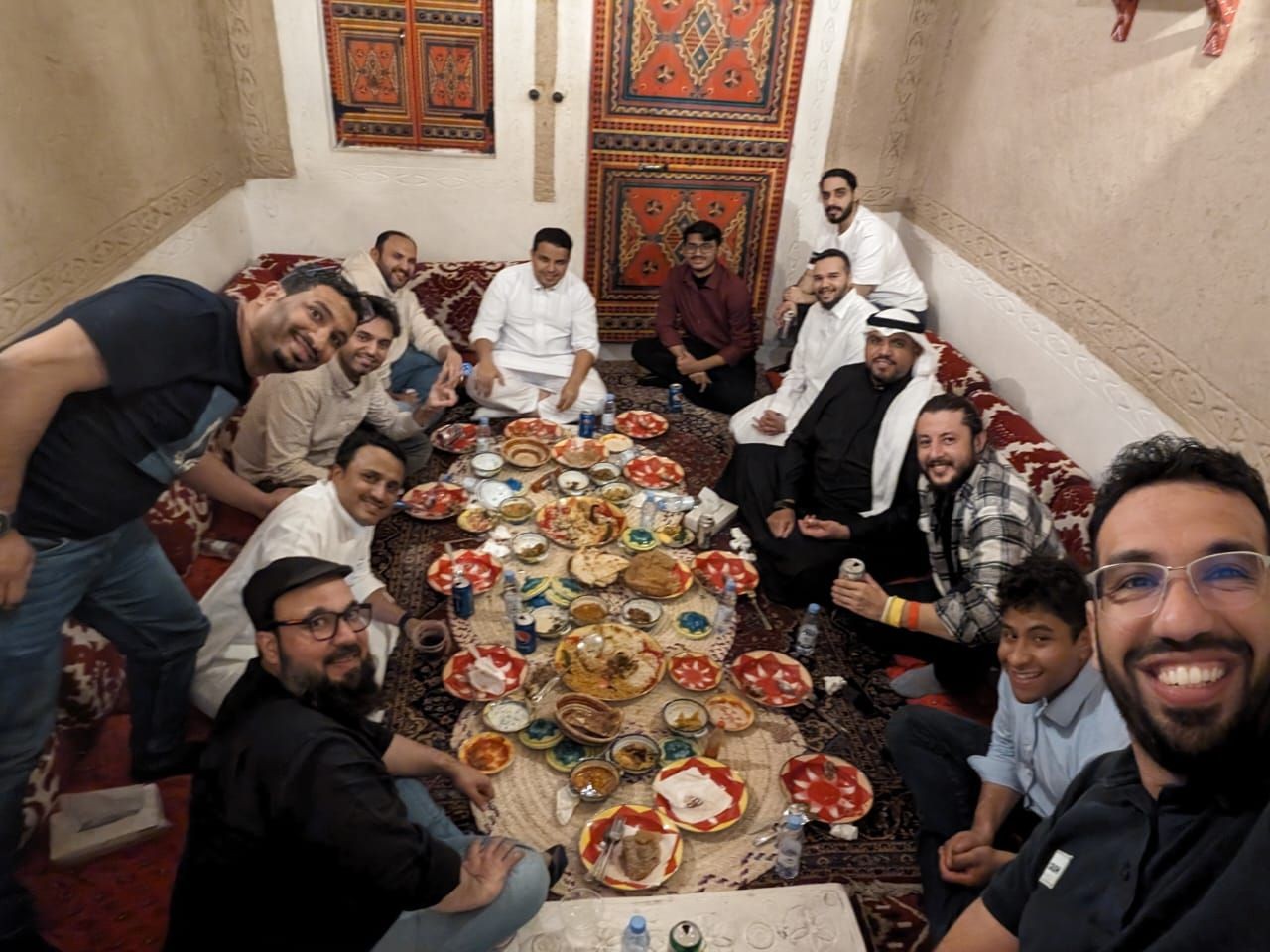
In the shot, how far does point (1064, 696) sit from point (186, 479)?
2675 mm

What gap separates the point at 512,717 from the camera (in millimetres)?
2549

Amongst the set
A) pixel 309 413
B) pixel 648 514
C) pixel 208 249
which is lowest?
pixel 648 514

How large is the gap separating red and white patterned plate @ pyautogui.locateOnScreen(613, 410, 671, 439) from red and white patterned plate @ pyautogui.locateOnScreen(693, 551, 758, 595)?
1108 millimetres

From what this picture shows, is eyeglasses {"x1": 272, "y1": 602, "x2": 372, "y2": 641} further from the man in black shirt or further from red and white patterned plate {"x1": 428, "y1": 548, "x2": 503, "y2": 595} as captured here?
red and white patterned plate {"x1": 428, "y1": 548, "x2": 503, "y2": 595}

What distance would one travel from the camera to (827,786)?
7.93ft

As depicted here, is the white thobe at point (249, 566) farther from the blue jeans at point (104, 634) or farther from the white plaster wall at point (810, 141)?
the white plaster wall at point (810, 141)

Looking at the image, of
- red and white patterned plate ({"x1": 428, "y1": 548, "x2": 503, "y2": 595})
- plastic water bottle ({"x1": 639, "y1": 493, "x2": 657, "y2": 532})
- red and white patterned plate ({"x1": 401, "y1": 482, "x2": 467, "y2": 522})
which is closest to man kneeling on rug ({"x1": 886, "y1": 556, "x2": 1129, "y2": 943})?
plastic water bottle ({"x1": 639, "y1": 493, "x2": 657, "y2": 532})

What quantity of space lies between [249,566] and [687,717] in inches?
57.1

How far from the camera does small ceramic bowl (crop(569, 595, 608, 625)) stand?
9.72 feet

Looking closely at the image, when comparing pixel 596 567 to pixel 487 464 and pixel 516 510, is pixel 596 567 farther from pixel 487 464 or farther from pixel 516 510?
pixel 487 464

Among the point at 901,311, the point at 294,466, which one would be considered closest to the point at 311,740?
the point at 294,466

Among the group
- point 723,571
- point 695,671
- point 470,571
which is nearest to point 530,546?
point 470,571

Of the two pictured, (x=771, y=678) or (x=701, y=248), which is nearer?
(x=771, y=678)

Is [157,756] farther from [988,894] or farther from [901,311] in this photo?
[901,311]
